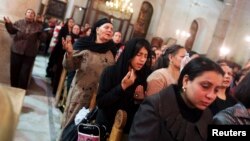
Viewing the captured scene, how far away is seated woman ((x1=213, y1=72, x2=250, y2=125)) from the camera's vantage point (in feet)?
6.93

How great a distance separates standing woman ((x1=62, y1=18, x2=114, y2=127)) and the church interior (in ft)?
2.97

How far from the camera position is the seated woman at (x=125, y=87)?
299cm

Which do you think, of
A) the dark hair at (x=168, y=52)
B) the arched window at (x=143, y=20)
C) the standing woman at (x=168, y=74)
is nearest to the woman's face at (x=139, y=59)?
the standing woman at (x=168, y=74)

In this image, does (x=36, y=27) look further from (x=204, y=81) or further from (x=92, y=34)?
(x=204, y=81)

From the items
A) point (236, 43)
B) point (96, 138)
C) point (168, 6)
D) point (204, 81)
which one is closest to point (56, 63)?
point (96, 138)

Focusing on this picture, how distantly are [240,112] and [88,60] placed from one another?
8.43ft

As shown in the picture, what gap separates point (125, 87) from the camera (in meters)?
2.93

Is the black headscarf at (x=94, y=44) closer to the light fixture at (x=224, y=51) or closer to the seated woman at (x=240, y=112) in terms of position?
the seated woman at (x=240, y=112)

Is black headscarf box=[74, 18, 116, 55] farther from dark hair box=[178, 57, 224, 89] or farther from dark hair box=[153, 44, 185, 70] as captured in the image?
dark hair box=[178, 57, 224, 89]

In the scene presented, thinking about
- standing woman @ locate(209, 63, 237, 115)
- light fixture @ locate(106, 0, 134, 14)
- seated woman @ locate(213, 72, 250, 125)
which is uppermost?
light fixture @ locate(106, 0, 134, 14)

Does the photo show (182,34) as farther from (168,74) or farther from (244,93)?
(244,93)

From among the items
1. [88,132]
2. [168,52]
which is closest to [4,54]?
[168,52]

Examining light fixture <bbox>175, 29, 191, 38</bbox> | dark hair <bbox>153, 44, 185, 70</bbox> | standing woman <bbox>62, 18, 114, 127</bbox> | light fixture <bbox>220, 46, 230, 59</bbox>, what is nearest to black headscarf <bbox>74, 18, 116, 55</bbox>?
standing woman <bbox>62, 18, 114, 127</bbox>

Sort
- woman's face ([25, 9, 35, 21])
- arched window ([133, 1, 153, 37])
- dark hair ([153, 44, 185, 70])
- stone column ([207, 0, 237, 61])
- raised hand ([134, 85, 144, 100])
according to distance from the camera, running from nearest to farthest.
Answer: raised hand ([134, 85, 144, 100])
dark hair ([153, 44, 185, 70])
woman's face ([25, 9, 35, 21])
stone column ([207, 0, 237, 61])
arched window ([133, 1, 153, 37])
